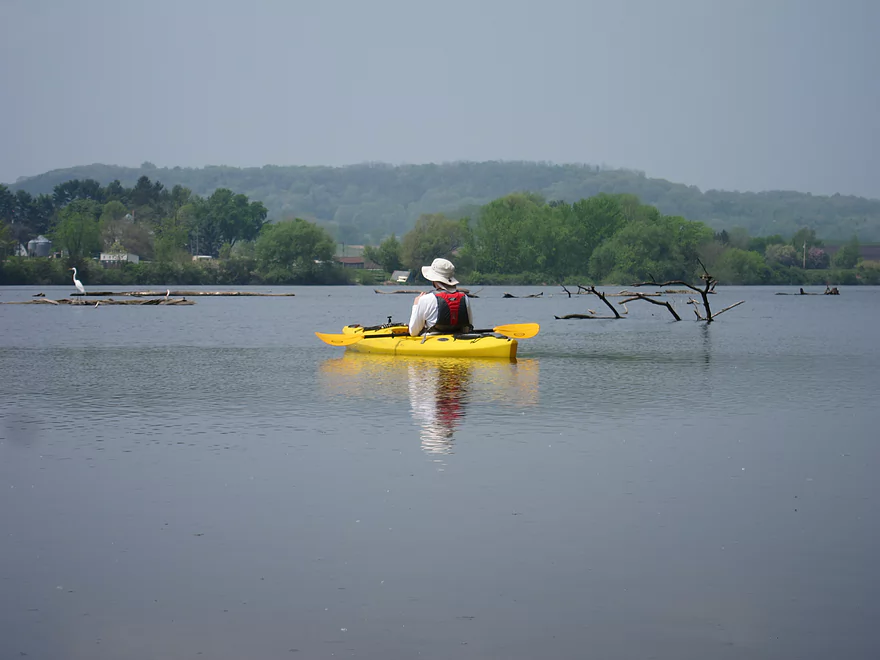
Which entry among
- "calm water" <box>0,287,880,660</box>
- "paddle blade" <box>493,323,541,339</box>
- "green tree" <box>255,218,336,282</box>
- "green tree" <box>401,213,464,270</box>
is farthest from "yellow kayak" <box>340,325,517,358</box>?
"green tree" <box>401,213,464,270</box>

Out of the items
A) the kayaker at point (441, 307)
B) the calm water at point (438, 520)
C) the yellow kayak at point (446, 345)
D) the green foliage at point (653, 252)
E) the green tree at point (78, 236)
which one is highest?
the green tree at point (78, 236)

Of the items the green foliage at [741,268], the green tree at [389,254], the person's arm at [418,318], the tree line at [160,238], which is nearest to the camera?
the person's arm at [418,318]

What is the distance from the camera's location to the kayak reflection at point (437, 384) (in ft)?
51.0

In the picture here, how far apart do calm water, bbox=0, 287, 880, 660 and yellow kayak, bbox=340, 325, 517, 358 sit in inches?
172

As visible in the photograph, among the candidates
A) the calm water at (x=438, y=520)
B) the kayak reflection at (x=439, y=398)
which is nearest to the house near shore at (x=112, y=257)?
the kayak reflection at (x=439, y=398)

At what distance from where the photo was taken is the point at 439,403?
17.8 metres

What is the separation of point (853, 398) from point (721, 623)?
44.6 feet

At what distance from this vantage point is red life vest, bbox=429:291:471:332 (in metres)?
25.8

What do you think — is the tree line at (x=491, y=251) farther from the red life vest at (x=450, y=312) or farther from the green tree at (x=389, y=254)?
the red life vest at (x=450, y=312)

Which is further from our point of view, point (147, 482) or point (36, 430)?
point (36, 430)

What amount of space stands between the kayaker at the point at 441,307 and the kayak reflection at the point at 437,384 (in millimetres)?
829

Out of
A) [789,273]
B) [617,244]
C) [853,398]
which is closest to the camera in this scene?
[853,398]

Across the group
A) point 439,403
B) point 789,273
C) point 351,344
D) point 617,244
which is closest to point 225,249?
point 617,244

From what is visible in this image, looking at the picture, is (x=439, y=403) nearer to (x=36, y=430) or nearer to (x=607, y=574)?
(x=36, y=430)
